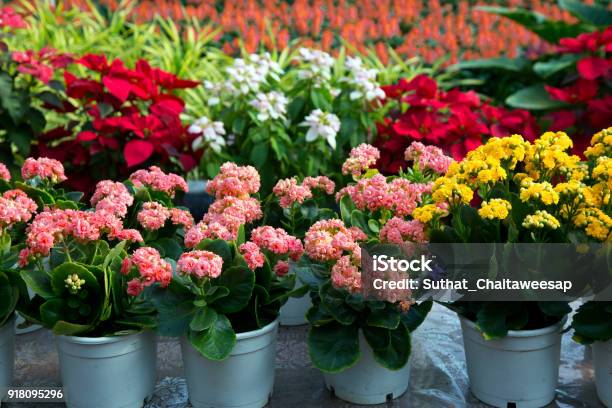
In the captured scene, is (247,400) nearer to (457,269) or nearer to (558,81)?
(457,269)

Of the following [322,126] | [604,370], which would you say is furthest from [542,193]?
[322,126]

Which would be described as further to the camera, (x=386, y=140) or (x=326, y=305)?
(x=386, y=140)

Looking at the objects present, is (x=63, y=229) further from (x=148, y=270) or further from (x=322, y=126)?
(x=322, y=126)

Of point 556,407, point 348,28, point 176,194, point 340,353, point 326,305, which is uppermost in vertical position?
point 348,28

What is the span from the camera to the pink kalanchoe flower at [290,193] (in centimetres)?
200

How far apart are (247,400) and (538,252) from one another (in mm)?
762

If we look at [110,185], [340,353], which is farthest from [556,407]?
[110,185]

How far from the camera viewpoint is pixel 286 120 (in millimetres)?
3057

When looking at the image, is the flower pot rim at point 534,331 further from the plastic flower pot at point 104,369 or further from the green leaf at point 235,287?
the plastic flower pot at point 104,369

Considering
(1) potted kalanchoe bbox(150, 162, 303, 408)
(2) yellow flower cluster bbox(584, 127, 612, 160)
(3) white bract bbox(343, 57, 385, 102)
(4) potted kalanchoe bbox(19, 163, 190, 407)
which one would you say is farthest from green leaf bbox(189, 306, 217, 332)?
(3) white bract bbox(343, 57, 385, 102)

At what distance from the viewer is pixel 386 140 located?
3.07m

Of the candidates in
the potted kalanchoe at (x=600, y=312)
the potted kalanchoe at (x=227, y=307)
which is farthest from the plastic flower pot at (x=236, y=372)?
the potted kalanchoe at (x=600, y=312)

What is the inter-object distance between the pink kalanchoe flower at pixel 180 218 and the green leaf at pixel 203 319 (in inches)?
15.3

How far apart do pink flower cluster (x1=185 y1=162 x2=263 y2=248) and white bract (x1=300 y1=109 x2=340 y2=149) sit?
754 millimetres
